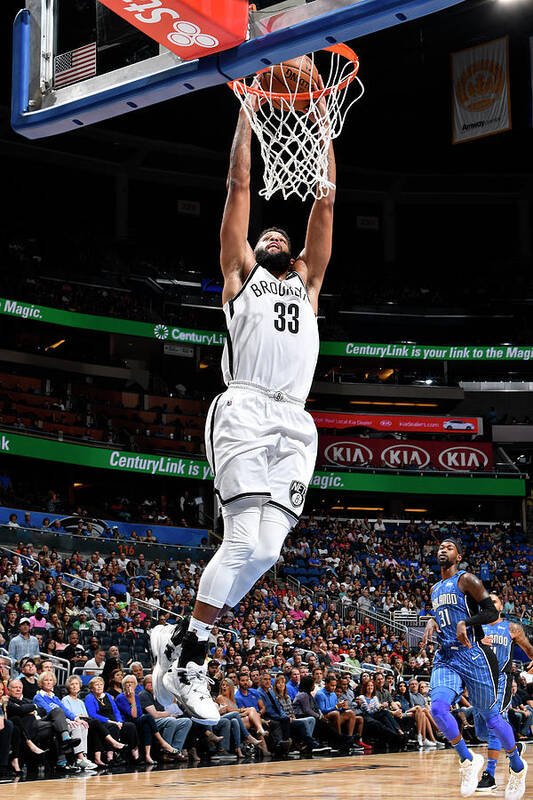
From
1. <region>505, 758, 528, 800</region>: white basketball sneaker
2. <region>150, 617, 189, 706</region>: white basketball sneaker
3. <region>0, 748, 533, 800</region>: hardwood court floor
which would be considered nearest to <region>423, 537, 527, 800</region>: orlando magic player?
<region>505, 758, 528, 800</region>: white basketball sneaker

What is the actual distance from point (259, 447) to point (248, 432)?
84 millimetres

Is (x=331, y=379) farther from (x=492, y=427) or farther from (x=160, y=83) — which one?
(x=160, y=83)

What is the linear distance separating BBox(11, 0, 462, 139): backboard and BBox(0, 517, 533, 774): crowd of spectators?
3914 mm

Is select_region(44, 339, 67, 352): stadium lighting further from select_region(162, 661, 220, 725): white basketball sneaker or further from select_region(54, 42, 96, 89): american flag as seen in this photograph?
select_region(162, 661, 220, 725): white basketball sneaker

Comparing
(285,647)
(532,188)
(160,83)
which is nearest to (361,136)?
(532,188)

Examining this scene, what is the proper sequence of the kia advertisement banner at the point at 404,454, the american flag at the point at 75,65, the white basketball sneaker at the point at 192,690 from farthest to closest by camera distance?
the kia advertisement banner at the point at 404,454, the american flag at the point at 75,65, the white basketball sneaker at the point at 192,690

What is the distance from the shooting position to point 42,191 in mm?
36812

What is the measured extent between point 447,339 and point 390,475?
28.5 ft

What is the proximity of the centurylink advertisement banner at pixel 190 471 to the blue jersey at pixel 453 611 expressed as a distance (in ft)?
64.7

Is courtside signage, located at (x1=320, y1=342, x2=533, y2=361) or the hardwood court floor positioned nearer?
the hardwood court floor

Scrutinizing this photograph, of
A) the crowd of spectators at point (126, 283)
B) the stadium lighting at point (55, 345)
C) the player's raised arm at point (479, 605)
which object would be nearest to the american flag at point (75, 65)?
the player's raised arm at point (479, 605)

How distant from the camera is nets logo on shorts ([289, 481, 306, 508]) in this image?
4340 mm

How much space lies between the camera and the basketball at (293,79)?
15.8ft

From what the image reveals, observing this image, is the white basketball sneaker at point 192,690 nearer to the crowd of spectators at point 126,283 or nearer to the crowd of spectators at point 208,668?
the crowd of spectators at point 208,668
